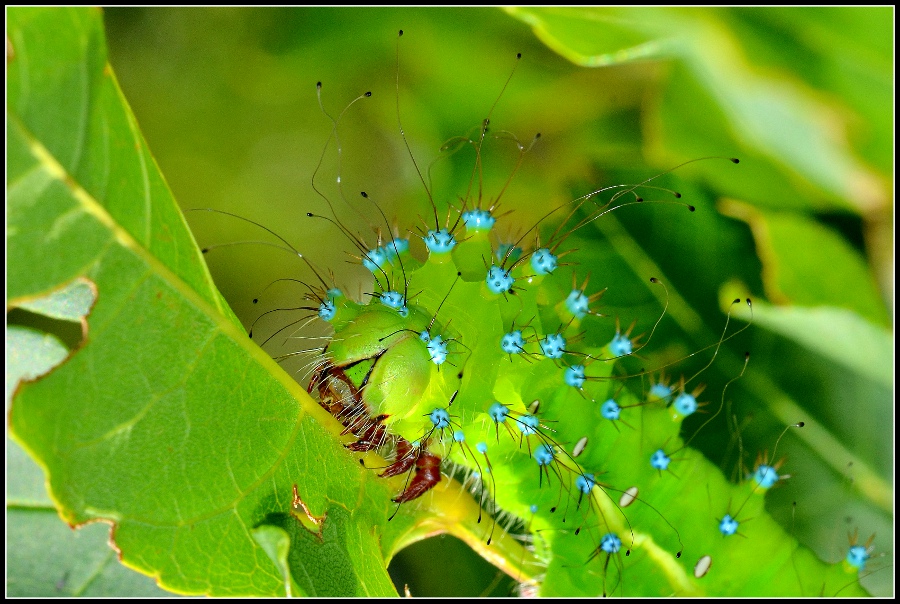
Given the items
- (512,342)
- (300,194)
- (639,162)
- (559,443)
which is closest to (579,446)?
(559,443)

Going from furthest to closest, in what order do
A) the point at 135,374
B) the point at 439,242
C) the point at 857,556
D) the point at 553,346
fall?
the point at 857,556
the point at 553,346
the point at 439,242
the point at 135,374

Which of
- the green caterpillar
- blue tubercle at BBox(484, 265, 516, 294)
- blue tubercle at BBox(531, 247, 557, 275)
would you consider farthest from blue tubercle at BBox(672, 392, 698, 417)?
blue tubercle at BBox(484, 265, 516, 294)

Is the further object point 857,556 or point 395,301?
point 857,556

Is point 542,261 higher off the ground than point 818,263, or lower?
higher

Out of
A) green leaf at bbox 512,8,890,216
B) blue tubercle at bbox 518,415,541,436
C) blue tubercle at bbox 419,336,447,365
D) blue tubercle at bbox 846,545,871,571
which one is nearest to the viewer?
blue tubercle at bbox 419,336,447,365

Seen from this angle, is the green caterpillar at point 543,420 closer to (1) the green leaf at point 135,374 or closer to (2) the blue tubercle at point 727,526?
(2) the blue tubercle at point 727,526

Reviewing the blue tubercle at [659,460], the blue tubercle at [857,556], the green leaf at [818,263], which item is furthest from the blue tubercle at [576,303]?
the blue tubercle at [857,556]

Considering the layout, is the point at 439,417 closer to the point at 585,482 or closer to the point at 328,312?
the point at 328,312

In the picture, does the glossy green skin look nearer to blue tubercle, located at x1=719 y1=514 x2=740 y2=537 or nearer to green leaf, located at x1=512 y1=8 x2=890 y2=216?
blue tubercle, located at x1=719 y1=514 x2=740 y2=537
